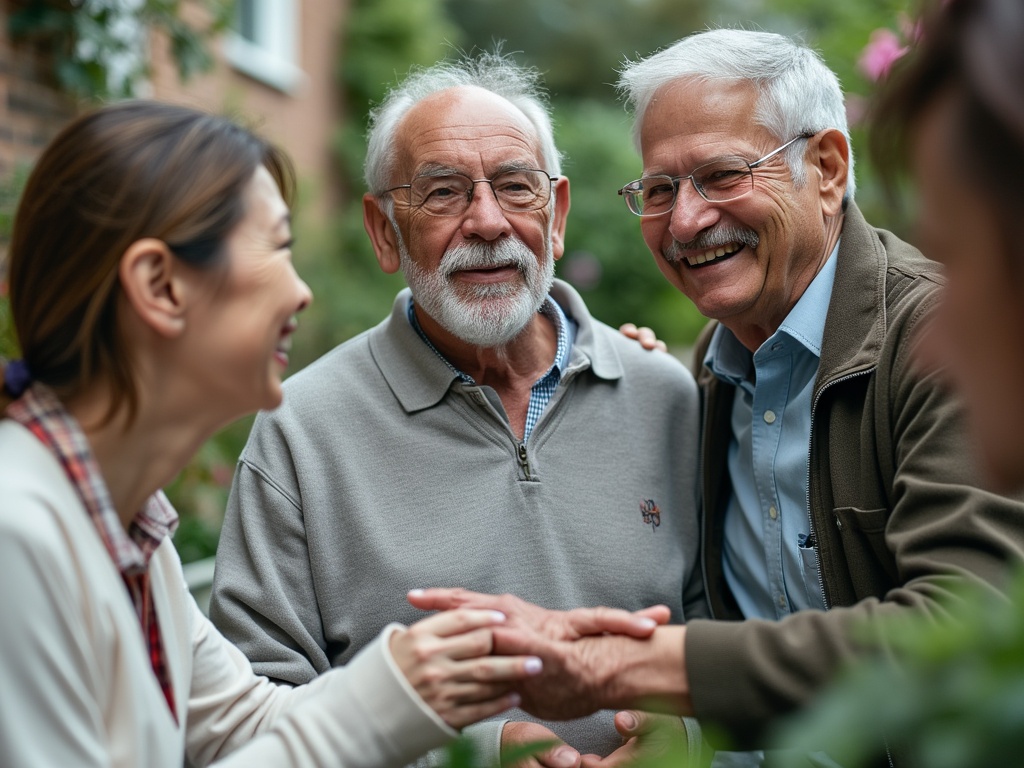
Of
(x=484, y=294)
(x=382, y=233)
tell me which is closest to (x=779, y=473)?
(x=484, y=294)

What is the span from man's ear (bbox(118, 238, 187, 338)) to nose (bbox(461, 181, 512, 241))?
4.10ft

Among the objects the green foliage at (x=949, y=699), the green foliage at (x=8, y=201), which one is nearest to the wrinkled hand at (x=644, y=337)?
the green foliage at (x=8, y=201)

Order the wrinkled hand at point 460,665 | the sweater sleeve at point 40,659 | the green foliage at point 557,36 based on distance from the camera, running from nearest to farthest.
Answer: the sweater sleeve at point 40,659, the wrinkled hand at point 460,665, the green foliage at point 557,36

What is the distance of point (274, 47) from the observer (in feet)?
35.2

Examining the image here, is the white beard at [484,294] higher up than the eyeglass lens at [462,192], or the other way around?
the eyeglass lens at [462,192]

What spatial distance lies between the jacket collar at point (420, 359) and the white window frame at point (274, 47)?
7417 millimetres

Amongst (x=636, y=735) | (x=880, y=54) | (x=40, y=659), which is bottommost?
(x=636, y=735)

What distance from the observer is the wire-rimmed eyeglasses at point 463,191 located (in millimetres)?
2988

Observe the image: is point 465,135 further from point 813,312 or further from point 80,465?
point 80,465

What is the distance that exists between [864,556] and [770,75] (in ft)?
4.21

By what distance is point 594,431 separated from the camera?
2982 millimetres

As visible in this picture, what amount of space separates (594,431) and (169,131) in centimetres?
154

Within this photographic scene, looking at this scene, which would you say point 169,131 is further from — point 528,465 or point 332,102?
point 332,102

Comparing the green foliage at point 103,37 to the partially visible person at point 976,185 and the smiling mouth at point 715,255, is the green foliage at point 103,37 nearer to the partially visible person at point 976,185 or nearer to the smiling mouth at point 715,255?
the smiling mouth at point 715,255
